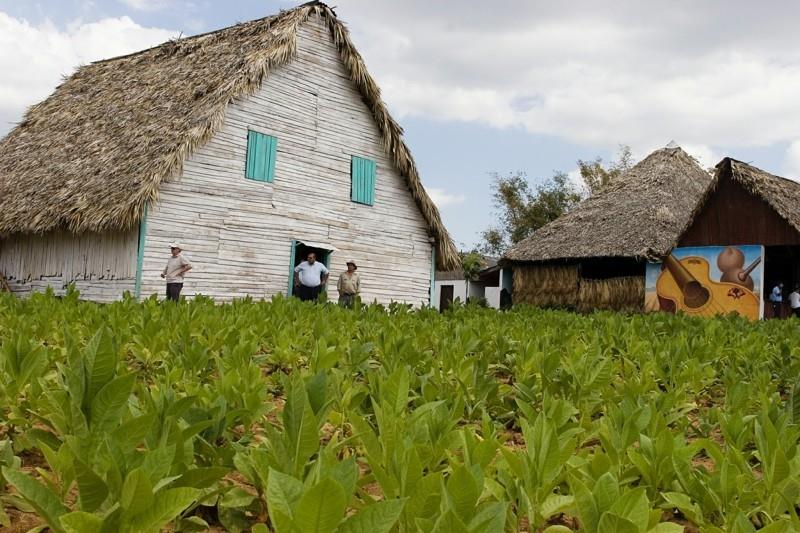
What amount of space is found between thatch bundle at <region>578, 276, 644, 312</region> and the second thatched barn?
3cm

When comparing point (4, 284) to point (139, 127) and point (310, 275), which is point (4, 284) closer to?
point (139, 127)

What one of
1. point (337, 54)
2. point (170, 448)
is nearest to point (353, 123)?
point (337, 54)

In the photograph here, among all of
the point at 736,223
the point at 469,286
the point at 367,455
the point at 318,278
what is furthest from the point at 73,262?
the point at 469,286

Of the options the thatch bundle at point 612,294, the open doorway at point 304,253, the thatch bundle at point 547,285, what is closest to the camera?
the open doorway at point 304,253

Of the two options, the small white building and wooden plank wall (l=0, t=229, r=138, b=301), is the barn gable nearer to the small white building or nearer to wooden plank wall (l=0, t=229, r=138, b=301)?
the small white building

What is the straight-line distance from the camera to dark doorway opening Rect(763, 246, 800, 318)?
2222cm

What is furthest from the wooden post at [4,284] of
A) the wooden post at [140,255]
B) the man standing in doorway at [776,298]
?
the man standing in doorway at [776,298]

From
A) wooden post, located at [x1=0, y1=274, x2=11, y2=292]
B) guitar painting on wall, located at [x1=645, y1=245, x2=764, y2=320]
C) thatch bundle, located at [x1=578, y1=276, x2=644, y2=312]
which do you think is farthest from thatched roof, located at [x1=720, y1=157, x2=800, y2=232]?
wooden post, located at [x1=0, y1=274, x2=11, y2=292]

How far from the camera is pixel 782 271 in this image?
2450cm

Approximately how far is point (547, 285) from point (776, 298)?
776 cm

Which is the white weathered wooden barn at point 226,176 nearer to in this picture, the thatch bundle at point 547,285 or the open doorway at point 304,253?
the open doorway at point 304,253

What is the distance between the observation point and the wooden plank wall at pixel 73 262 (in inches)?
524

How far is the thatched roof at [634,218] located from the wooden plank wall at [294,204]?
8.86 m

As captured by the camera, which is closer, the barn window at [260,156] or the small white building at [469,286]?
the barn window at [260,156]
